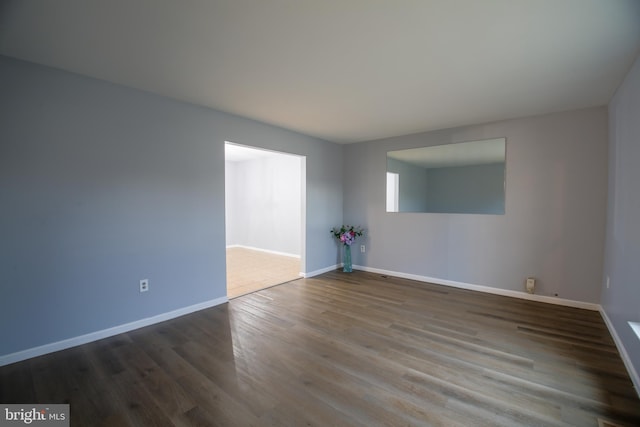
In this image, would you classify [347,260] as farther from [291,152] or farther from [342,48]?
[342,48]

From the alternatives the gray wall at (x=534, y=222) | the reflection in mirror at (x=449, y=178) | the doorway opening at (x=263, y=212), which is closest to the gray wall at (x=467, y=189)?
the reflection in mirror at (x=449, y=178)

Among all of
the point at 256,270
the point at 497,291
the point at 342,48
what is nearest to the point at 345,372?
the point at 342,48

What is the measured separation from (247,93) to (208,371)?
2.54m

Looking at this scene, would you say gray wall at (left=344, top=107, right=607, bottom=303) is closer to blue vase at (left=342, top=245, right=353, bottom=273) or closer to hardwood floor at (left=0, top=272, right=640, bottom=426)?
hardwood floor at (left=0, top=272, right=640, bottom=426)

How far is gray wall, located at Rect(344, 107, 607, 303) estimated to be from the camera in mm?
3246

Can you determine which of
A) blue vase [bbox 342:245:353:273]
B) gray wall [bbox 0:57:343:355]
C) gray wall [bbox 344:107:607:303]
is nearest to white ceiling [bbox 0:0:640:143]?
gray wall [bbox 0:57:343:355]

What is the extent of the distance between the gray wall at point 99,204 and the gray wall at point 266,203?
10.2ft

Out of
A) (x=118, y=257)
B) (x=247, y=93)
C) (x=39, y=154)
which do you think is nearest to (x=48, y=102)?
(x=39, y=154)

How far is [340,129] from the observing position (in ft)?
13.9

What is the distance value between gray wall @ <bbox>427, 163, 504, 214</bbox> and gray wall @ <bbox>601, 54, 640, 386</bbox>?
3.60ft

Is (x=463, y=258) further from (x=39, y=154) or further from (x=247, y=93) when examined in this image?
(x=39, y=154)

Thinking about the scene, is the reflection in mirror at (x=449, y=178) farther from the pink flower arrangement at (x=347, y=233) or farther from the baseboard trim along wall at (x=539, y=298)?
the baseboard trim along wall at (x=539, y=298)

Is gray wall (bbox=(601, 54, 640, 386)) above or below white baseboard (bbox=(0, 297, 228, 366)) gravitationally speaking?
above

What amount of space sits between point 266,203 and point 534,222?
552cm
